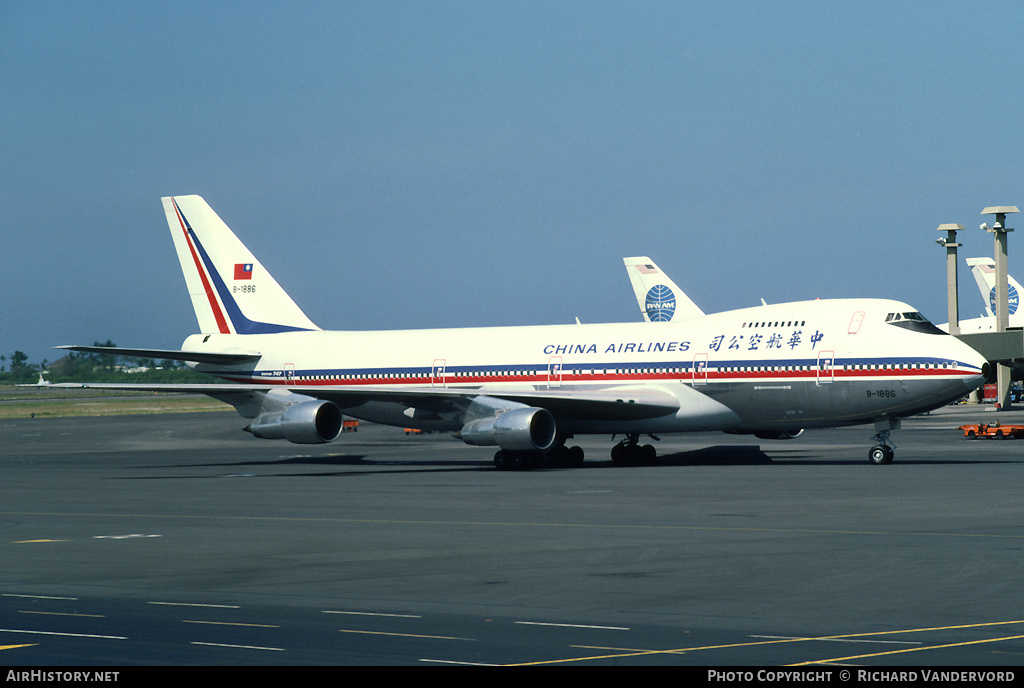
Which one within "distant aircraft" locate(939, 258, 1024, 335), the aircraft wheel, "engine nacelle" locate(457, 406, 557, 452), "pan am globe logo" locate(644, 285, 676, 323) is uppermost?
"distant aircraft" locate(939, 258, 1024, 335)

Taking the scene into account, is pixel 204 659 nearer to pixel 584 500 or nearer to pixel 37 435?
pixel 584 500

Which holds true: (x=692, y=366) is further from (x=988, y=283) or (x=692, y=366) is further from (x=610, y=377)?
(x=988, y=283)

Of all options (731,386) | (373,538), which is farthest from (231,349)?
(373,538)

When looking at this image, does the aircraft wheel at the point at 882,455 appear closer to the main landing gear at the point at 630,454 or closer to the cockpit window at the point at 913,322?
the cockpit window at the point at 913,322

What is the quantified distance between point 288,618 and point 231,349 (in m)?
37.7

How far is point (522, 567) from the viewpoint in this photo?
18078 millimetres

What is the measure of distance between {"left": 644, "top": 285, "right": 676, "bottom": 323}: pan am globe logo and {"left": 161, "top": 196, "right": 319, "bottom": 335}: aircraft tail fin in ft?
142

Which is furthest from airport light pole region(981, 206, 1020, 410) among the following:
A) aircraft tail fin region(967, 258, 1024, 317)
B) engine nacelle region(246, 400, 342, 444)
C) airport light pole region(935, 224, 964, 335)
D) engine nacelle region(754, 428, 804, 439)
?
engine nacelle region(246, 400, 342, 444)

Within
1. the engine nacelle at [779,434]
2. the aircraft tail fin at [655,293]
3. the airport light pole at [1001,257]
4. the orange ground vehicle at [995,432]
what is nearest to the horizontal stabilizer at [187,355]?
the engine nacelle at [779,434]

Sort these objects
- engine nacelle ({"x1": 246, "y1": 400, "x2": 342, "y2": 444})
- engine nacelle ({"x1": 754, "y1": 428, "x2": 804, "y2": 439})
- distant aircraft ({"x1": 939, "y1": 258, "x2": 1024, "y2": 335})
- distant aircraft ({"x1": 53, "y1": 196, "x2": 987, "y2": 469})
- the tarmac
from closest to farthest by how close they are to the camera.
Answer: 1. the tarmac
2. distant aircraft ({"x1": 53, "y1": 196, "x2": 987, "y2": 469})
3. engine nacelle ({"x1": 246, "y1": 400, "x2": 342, "y2": 444})
4. engine nacelle ({"x1": 754, "y1": 428, "x2": 804, "y2": 439})
5. distant aircraft ({"x1": 939, "y1": 258, "x2": 1024, "y2": 335})

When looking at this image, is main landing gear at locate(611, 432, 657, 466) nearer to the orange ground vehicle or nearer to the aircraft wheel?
the aircraft wheel

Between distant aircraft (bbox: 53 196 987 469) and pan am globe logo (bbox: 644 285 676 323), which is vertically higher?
pan am globe logo (bbox: 644 285 676 323)

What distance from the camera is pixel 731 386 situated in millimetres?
40844

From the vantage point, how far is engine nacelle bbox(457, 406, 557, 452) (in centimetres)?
3972
